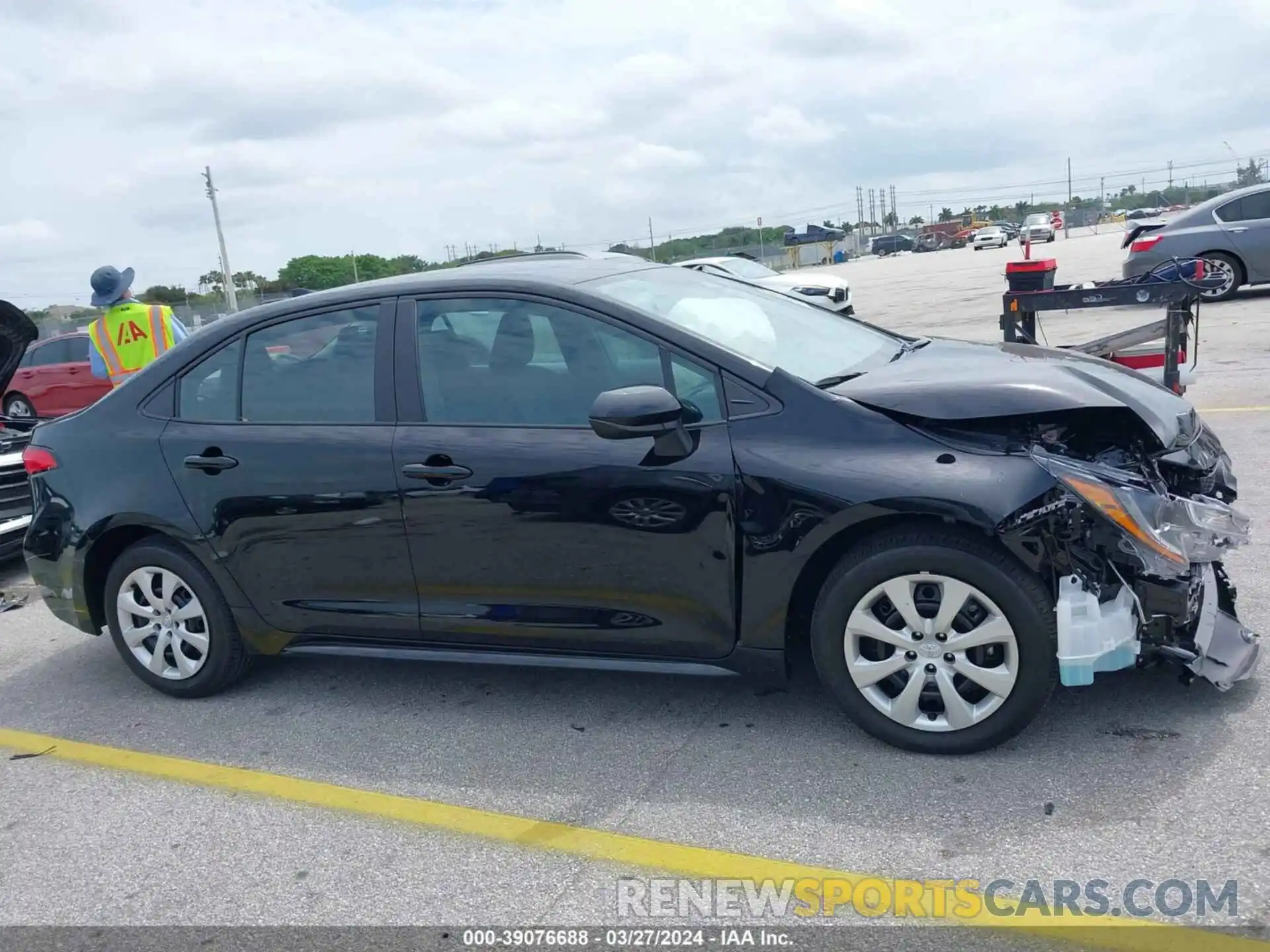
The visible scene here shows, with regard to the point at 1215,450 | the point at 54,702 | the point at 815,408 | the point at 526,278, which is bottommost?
the point at 54,702

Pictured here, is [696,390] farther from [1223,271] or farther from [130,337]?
[1223,271]

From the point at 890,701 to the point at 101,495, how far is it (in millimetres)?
3251

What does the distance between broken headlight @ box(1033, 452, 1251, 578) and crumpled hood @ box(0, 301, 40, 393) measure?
6.07m

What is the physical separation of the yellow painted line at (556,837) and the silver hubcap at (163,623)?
442 mm

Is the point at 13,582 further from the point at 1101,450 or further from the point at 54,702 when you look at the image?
the point at 1101,450

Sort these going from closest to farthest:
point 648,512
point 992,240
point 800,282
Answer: point 648,512 < point 800,282 < point 992,240

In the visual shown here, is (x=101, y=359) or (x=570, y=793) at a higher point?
(x=101, y=359)

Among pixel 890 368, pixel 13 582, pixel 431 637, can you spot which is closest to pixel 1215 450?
pixel 890 368

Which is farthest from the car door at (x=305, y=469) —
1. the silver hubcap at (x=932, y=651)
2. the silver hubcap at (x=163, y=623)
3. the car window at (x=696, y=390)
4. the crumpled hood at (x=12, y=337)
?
the crumpled hood at (x=12, y=337)

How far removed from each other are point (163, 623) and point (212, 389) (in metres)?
1.00

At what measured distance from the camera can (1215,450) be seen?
12.8 ft

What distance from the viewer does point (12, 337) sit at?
684 cm

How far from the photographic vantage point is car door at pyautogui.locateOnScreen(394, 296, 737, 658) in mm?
3613

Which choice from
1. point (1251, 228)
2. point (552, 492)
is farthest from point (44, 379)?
point (1251, 228)
